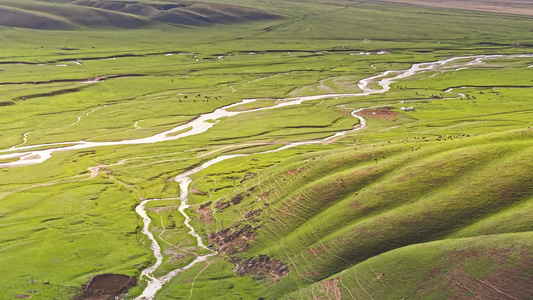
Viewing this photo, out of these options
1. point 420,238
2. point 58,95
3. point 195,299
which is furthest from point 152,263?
point 58,95

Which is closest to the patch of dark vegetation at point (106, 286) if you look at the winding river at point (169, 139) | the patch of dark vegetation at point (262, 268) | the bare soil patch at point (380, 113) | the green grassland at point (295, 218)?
the green grassland at point (295, 218)

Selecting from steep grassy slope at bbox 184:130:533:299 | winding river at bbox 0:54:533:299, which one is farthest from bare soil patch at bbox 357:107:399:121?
steep grassy slope at bbox 184:130:533:299

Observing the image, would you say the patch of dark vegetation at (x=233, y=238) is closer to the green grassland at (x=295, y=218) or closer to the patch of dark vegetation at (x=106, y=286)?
the green grassland at (x=295, y=218)

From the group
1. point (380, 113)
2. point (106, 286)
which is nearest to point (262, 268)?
point (106, 286)

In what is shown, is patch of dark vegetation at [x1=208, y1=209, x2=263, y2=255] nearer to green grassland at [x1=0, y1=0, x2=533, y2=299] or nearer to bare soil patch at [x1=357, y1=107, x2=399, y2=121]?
green grassland at [x1=0, y1=0, x2=533, y2=299]

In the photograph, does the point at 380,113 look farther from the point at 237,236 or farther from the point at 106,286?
the point at 106,286
